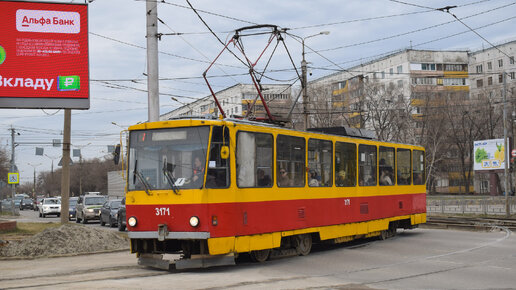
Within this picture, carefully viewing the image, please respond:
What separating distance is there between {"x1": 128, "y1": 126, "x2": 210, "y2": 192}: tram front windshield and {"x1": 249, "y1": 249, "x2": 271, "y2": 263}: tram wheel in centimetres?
242

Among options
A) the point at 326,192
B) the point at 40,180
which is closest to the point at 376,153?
the point at 326,192

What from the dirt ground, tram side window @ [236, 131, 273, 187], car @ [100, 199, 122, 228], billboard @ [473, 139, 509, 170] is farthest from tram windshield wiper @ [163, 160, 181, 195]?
billboard @ [473, 139, 509, 170]

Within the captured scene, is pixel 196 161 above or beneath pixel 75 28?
beneath

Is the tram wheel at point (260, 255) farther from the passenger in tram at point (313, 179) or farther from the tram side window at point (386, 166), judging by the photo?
the tram side window at point (386, 166)

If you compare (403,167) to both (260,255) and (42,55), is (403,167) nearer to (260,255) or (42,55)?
(260,255)

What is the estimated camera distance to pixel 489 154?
4934cm

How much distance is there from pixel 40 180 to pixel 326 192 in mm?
157862

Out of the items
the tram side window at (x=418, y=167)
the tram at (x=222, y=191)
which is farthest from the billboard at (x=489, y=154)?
the tram at (x=222, y=191)

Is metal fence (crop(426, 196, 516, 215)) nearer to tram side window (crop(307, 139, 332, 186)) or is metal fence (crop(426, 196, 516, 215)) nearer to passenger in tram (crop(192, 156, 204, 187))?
tram side window (crop(307, 139, 332, 186))

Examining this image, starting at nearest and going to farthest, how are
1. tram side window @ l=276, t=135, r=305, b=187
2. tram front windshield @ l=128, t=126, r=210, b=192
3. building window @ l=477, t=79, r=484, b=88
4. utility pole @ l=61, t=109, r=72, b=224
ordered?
tram front windshield @ l=128, t=126, r=210, b=192 < tram side window @ l=276, t=135, r=305, b=187 < utility pole @ l=61, t=109, r=72, b=224 < building window @ l=477, t=79, r=484, b=88

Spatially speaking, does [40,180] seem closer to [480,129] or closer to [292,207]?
[480,129]

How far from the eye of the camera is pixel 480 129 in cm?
7544

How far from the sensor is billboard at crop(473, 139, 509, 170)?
48.6 m

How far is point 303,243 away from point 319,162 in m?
2.03
